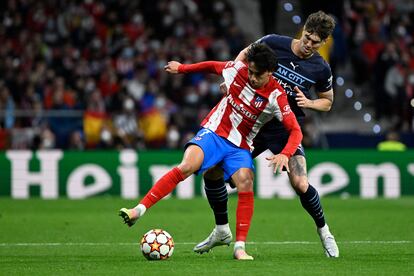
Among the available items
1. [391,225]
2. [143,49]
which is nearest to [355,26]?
[143,49]

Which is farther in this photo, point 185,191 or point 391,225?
point 185,191

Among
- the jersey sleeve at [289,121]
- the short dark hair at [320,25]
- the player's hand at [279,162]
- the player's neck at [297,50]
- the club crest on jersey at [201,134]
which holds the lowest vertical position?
the player's hand at [279,162]

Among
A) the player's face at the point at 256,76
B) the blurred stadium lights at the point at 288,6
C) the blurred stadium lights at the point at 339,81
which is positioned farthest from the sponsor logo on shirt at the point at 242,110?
the blurred stadium lights at the point at 288,6

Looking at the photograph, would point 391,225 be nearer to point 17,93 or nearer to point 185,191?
point 185,191

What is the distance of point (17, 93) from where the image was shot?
21.9 metres

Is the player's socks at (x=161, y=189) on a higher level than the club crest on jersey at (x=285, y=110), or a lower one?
lower

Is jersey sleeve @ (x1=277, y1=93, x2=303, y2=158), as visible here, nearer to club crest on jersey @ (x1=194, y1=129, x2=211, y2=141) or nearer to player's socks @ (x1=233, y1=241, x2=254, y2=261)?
club crest on jersey @ (x1=194, y1=129, x2=211, y2=141)

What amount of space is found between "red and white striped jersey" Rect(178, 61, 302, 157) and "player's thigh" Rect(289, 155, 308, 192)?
437mm

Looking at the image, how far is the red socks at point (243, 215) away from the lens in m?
9.43

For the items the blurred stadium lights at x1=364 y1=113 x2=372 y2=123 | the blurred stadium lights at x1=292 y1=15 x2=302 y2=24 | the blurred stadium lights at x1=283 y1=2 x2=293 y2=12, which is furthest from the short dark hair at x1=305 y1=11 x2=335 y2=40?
the blurred stadium lights at x1=283 y1=2 x2=293 y2=12

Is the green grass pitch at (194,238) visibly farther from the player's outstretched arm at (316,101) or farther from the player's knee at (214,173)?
the player's outstretched arm at (316,101)

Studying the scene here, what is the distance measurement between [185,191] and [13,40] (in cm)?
642

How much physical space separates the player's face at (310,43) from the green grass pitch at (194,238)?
2030 millimetres

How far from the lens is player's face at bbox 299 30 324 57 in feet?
32.1
